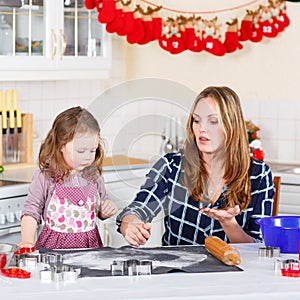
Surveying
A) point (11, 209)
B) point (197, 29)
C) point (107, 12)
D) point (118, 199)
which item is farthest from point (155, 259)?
point (197, 29)

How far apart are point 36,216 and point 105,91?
2.01m

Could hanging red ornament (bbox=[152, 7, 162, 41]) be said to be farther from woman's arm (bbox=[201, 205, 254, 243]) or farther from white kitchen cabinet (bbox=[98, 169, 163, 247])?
woman's arm (bbox=[201, 205, 254, 243])

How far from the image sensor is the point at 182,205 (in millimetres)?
2842

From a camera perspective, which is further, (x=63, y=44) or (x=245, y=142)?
(x=63, y=44)

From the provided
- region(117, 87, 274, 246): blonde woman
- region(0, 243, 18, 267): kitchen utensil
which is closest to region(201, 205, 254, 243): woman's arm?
region(117, 87, 274, 246): blonde woman

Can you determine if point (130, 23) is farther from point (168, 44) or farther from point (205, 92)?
point (205, 92)

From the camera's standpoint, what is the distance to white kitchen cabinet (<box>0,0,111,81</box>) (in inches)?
152

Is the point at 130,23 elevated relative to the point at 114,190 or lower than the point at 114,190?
elevated

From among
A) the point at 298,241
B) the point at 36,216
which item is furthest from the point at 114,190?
the point at 298,241

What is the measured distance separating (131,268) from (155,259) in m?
0.18

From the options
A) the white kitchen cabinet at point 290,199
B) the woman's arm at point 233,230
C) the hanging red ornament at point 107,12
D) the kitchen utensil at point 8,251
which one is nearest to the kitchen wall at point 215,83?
the hanging red ornament at point 107,12

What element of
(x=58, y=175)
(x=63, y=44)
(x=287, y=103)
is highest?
(x=63, y=44)

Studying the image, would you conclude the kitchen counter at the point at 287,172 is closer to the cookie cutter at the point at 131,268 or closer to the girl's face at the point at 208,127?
the girl's face at the point at 208,127

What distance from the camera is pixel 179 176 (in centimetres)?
287
